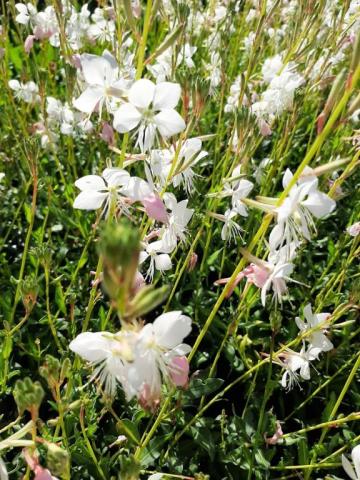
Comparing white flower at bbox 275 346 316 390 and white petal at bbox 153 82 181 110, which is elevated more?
white petal at bbox 153 82 181 110

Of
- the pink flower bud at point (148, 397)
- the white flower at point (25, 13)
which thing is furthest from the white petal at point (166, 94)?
the white flower at point (25, 13)

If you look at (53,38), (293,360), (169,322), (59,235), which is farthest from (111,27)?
(169,322)

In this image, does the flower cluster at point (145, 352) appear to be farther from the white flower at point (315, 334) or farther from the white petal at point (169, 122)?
the white flower at point (315, 334)

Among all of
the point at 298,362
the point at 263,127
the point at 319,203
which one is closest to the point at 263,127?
the point at 263,127

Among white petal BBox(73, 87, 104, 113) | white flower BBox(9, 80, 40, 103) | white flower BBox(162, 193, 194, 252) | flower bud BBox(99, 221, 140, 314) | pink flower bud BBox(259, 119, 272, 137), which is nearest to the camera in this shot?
flower bud BBox(99, 221, 140, 314)

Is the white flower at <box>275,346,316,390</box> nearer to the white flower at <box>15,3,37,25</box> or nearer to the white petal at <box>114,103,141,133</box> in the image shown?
the white petal at <box>114,103,141,133</box>

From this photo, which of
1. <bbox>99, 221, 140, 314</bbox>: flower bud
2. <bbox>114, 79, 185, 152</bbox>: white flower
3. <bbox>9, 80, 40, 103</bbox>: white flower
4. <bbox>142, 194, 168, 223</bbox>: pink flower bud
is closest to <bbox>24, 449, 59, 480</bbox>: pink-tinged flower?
<bbox>99, 221, 140, 314</bbox>: flower bud

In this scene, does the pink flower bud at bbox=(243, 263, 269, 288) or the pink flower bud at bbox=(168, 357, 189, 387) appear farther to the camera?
the pink flower bud at bbox=(243, 263, 269, 288)

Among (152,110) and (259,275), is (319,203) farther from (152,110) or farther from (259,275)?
(152,110)

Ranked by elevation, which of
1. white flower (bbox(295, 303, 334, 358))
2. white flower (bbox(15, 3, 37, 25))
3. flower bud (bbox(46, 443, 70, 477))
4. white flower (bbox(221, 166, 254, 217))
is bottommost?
white flower (bbox(295, 303, 334, 358))

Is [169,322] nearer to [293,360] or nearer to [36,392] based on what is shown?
[36,392]
